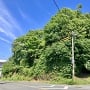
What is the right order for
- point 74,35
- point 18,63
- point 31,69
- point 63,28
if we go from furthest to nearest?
point 18,63 < point 31,69 < point 63,28 < point 74,35

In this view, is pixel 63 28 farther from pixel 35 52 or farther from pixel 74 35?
pixel 35 52

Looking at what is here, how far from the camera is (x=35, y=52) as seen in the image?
46.8m

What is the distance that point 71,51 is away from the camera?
125 feet

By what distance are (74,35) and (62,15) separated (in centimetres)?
486

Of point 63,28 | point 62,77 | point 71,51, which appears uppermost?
point 63,28

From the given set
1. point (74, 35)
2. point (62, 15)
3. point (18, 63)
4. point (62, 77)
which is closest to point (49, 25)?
point (62, 15)

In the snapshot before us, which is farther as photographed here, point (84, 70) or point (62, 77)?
point (84, 70)

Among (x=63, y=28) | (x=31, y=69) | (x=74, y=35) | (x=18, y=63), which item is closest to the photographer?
(x=74, y=35)

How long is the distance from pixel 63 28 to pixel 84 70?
24.8 ft

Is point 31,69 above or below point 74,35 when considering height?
below

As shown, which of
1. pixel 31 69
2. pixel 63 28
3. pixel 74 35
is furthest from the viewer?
pixel 31 69

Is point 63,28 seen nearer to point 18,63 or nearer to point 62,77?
point 62,77

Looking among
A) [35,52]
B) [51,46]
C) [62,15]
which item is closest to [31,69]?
[35,52]

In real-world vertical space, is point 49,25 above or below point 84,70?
above
